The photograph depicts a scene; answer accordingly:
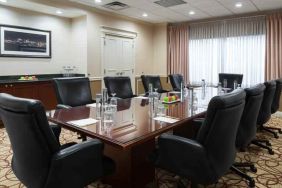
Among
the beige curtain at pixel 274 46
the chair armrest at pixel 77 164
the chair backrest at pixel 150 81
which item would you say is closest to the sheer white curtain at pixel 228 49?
the beige curtain at pixel 274 46

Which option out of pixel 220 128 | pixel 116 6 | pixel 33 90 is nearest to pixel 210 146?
pixel 220 128

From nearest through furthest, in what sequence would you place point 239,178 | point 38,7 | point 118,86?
point 239,178, point 118,86, point 38,7

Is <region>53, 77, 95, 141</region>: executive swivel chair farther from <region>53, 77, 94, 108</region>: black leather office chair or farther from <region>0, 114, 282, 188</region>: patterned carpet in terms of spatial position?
<region>0, 114, 282, 188</region>: patterned carpet

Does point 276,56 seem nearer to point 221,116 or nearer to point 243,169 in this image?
point 243,169

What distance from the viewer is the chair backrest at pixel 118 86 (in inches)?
146

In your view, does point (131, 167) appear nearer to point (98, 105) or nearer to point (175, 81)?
point (98, 105)

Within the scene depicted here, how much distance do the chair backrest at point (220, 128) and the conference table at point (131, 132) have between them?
14.7 inches

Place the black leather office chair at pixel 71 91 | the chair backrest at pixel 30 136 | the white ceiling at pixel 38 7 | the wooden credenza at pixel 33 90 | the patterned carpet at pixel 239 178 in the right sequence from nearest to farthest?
the chair backrest at pixel 30 136
the patterned carpet at pixel 239 178
the black leather office chair at pixel 71 91
the wooden credenza at pixel 33 90
the white ceiling at pixel 38 7

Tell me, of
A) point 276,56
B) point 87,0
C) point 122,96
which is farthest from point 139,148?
point 276,56

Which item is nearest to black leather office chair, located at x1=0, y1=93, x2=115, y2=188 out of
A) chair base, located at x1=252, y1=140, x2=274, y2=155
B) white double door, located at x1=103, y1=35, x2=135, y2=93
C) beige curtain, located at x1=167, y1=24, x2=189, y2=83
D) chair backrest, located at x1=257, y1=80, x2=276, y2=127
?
chair backrest, located at x1=257, y1=80, x2=276, y2=127

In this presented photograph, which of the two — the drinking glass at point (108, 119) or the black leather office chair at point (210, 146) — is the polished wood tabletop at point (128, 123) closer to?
the drinking glass at point (108, 119)

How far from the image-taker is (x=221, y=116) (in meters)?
1.52

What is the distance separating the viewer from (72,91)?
3172 mm

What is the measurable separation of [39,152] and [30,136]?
0.36 feet
